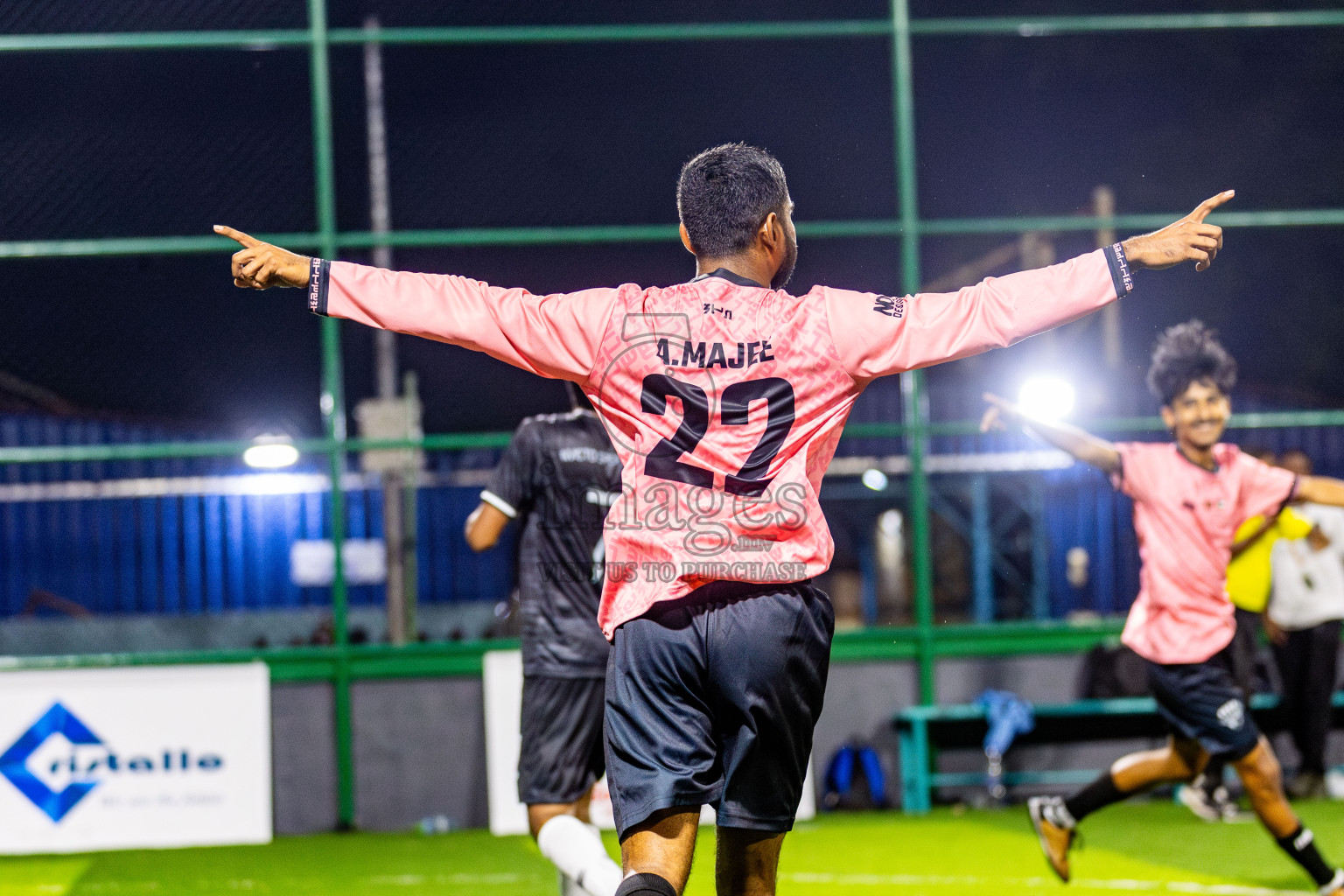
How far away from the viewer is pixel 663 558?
263 cm

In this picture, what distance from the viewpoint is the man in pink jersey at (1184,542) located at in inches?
210

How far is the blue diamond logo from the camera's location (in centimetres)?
736

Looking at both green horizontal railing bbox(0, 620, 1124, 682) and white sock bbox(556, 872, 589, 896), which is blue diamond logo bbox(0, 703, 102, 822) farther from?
white sock bbox(556, 872, 589, 896)

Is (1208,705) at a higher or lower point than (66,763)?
higher

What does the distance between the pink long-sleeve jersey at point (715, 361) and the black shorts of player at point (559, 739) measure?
176 centimetres

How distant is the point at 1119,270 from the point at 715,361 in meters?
0.91

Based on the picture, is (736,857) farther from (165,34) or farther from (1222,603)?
(165,34)

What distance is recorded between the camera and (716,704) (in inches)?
103

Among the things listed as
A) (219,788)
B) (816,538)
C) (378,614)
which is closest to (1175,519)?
(816,538)

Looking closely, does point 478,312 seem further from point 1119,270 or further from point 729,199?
point 1119,270

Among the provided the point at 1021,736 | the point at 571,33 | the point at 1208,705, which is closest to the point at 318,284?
the point at 1208,705

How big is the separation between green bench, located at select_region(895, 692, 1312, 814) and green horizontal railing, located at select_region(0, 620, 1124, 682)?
38 centimetres

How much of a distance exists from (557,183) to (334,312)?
603 cm

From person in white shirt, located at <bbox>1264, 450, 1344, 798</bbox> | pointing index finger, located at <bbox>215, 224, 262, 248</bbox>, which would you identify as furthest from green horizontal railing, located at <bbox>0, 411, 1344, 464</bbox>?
pointing index finger, located at <bbox>215, 224, 262, 248</bbox>
